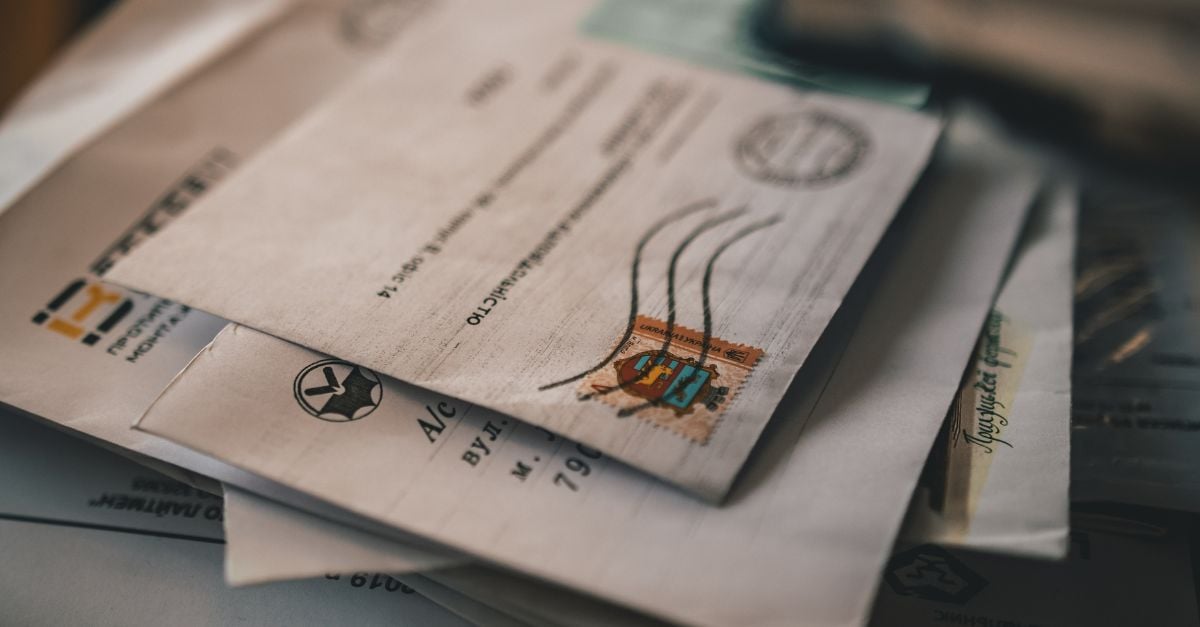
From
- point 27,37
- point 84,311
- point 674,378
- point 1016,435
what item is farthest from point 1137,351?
point 27,37

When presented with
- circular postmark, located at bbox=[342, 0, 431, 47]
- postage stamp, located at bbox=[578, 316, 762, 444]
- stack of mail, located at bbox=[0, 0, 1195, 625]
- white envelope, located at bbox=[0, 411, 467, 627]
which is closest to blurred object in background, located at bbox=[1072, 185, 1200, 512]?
stack of mail, located at bbox=[0, 0, 1195, 625]

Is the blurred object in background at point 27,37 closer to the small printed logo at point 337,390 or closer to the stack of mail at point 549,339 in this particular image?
the stack of mail at point 549,339

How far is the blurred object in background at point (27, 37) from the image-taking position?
0.50m

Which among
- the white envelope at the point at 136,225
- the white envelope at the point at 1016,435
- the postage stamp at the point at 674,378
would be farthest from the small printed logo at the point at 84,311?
the white envelope at the point at 1016,435

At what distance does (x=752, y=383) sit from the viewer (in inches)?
11.3

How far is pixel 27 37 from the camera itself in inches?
19.8

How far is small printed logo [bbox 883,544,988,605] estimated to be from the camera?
301mm

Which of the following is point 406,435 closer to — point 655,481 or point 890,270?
point 655,481

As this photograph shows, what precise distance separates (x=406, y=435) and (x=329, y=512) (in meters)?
0.03

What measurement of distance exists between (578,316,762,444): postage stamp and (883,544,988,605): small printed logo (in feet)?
0.29

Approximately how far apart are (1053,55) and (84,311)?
500 millimetres

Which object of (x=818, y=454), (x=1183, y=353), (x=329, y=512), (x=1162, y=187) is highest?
(x=1162, y=187)

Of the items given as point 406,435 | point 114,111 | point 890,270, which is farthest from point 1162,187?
point 114,111

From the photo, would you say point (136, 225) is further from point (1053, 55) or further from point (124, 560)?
point (1053, 55)
